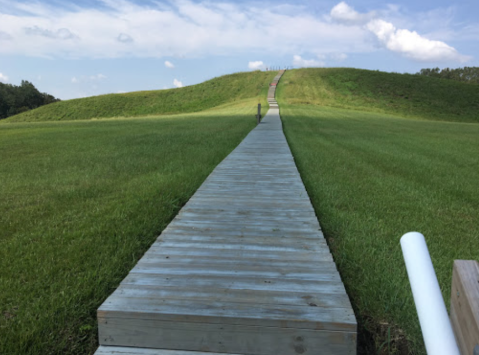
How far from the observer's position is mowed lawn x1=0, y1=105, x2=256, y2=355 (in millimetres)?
2254

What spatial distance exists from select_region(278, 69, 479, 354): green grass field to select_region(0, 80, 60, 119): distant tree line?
81839 millimetres

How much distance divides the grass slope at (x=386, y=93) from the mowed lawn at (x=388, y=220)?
109 ft

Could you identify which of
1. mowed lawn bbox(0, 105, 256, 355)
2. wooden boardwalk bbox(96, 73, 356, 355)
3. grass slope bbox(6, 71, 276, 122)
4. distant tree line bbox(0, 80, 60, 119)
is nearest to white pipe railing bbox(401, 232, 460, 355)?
wooden boardwalk bbox(96, 73, 356, 355)

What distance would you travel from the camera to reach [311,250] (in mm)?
2922

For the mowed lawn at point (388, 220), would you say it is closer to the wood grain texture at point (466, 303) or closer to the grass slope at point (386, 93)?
the wood grain texture at point (466, 303)

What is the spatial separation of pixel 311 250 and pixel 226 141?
8.57 meters

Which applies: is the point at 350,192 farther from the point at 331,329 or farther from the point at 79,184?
the point at 79,184

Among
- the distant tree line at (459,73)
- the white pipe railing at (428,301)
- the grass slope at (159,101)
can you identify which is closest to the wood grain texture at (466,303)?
the white pipe railing at (428,301)

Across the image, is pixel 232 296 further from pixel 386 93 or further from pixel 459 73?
pixel 459 73

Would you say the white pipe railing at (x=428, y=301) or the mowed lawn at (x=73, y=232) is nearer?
the white pipe railing at (x=428, y=301)

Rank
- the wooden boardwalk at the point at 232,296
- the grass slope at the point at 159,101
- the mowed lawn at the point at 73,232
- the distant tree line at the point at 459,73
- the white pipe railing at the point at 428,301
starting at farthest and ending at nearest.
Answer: the distant tree line at the point at 459,73 → the grass slope at the point at 159,101 → the mowed lawn at the point at 73,232 → the wooden boardwalk at the point at 232,296 → the white pipe railing at the point at 428,301

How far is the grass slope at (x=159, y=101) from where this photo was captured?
49.4 metres

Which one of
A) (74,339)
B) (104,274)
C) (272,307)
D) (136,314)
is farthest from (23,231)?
(272,307)

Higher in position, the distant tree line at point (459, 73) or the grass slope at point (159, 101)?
the distant tree line at point (459, 73)
